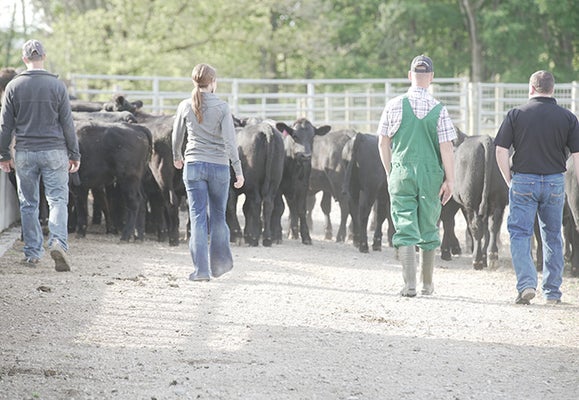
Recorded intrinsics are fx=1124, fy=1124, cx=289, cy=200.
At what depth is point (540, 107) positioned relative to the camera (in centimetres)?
973

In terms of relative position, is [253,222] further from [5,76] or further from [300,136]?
[5,76]

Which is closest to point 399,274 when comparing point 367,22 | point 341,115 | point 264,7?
point 341,115

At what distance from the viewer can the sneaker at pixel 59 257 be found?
10453 millimetres

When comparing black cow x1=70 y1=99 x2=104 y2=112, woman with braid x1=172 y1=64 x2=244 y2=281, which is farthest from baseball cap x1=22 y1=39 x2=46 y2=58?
black cow x1=70 y1=99 x2=104 y2=112

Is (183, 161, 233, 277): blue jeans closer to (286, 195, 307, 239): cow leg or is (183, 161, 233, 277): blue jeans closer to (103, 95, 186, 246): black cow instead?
(103, 95, 186, 246): black cow

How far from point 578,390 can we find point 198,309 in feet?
11.2

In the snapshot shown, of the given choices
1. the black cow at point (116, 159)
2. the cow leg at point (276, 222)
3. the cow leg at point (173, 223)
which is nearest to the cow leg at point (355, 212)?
the cow leg at point (276, 222)

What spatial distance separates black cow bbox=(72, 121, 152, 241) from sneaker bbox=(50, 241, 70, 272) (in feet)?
11.0

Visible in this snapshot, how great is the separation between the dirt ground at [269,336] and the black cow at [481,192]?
47.6 inches

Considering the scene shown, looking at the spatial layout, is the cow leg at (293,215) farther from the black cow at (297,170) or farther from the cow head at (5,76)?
the cow head at (5,76)

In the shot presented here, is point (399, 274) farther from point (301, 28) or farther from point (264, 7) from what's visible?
point (301, 28)

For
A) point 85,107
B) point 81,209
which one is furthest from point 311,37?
point 81,209

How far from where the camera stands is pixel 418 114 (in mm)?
9625

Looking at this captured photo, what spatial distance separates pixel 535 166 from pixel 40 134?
4613mm
